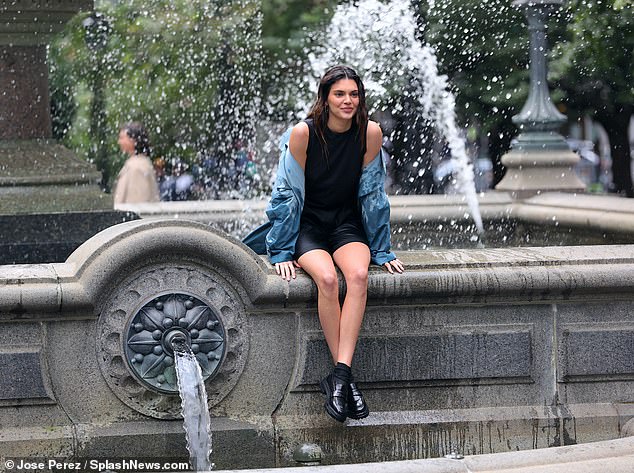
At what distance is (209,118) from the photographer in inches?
951

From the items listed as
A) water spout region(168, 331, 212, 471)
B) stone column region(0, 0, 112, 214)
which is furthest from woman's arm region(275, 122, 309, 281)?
stone column region(0, 0, 112, 214)

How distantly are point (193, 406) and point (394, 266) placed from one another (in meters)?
1.08

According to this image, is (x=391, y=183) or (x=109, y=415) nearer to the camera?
(x=109, y=415)

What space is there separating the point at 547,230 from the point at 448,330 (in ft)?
16.8

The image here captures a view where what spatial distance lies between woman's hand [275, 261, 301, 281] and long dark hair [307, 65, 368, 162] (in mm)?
566

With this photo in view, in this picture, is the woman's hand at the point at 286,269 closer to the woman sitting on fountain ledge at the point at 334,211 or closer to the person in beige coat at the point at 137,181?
the woman sitting on fountain ledge at the point at 334,211

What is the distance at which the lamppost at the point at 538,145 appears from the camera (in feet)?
43.8

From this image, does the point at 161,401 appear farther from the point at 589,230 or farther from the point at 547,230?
the point at 547,230

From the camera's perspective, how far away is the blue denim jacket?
19.5 ft

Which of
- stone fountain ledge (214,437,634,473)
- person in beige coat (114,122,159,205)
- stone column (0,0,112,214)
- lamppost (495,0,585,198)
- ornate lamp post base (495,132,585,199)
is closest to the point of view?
stone fountain ledge (214,437,634,473)

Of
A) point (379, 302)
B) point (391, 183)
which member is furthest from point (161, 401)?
point (391, 183)

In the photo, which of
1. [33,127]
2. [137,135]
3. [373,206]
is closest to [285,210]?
[373,206]

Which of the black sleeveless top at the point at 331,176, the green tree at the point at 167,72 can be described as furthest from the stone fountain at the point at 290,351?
the green tree at the point at 167,72

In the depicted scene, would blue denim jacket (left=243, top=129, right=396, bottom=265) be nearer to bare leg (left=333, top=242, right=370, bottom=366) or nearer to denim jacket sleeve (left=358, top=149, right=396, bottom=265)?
denim jacket sleeve (left=358, top=149, right=396, bottom=265)
